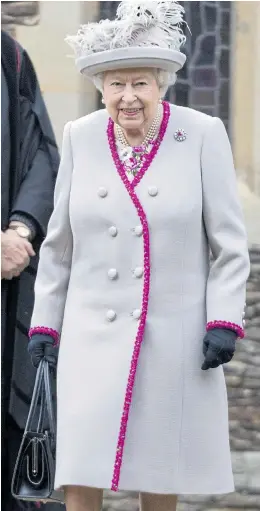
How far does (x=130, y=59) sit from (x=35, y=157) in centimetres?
135

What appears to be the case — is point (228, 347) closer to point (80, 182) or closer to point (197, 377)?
point (197, 377)

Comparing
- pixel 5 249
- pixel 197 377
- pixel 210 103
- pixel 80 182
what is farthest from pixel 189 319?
pixel 210 103

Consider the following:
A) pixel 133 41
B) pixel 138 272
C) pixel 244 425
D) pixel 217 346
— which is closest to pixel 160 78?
pixel 133 41

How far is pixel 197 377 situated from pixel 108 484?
0.44 metres

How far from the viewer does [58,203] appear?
5641 mm

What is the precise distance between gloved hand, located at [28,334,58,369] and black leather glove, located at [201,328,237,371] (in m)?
0.52

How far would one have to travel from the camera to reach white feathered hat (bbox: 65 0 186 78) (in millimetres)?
5465

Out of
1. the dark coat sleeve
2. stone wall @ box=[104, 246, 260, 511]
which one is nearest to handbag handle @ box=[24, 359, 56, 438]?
the dark coat sleeve

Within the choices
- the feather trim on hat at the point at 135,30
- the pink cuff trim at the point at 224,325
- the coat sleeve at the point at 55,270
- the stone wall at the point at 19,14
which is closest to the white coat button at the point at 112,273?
the coat sleeve at the point at 55,270

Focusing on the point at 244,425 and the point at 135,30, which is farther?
the point at 244,425

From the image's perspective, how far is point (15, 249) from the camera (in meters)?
6.55

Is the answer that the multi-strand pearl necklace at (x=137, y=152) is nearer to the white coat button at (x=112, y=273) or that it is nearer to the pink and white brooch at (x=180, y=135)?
the pink and white brooch at (x=180, y=135)

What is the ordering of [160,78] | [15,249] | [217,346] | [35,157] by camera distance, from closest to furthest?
[217,346] < [160,78] < [15,249] < [35,157]

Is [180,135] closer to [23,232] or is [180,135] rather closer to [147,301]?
[147,301]
